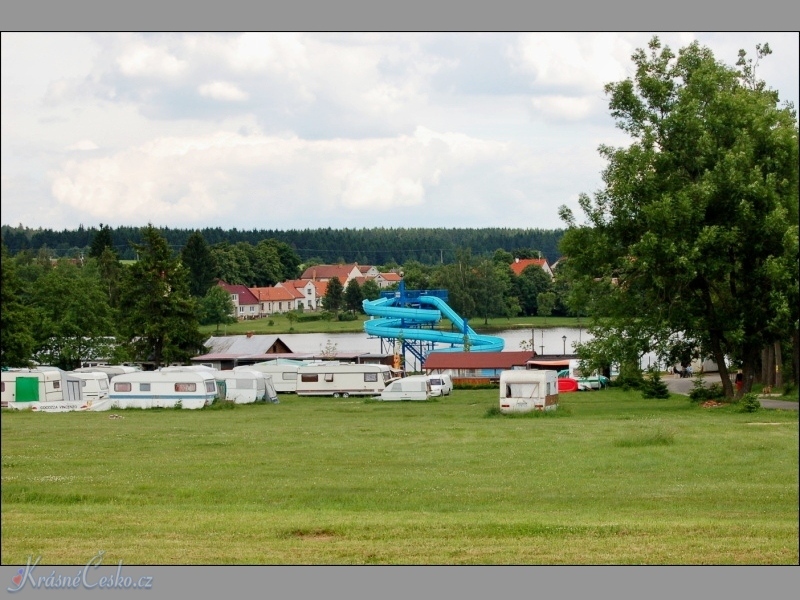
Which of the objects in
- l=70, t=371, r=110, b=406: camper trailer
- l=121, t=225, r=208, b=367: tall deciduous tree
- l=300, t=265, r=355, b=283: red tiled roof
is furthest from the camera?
l=300, t=265, r=355, b=283: red tiled roof

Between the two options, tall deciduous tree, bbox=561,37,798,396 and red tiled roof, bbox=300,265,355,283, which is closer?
tall deciduous tree, bbox=561,37,798,396

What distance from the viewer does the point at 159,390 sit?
35500mm

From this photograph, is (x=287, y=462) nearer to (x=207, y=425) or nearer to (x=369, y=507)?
(x=369, y=507)

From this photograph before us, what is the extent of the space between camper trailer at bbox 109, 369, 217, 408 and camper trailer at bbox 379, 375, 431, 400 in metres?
7.45

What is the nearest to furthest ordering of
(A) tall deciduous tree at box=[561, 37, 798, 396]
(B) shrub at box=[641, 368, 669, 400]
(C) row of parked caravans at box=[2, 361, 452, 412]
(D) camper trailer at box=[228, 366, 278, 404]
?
(A) tall deciduous tree at box=[561, 37, 798, 396], (C) row of parked caravans at box=[2, 361, 452, 412], (B) shrub at box=[641, 368, 669, 400], (D) camper trailer at box=[228, 366, 278, 404]

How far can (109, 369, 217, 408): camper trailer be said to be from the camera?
35.3 metres

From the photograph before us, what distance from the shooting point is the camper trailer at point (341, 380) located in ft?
141

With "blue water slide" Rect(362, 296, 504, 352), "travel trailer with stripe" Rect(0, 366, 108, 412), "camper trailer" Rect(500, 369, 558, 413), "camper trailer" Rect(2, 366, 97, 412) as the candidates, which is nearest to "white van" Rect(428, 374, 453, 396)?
"camper trailer" Rect(500, 369, 558, 413)

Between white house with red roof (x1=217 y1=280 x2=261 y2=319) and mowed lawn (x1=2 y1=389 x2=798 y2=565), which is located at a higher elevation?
white house with red roof (x1=217 y1=280 x2=261 y2=319)

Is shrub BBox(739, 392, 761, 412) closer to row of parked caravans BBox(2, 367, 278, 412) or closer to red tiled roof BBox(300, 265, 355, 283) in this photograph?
row of parked caravans BBox(2, 367, 278, 412)

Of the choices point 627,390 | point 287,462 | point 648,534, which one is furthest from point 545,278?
point 648,534

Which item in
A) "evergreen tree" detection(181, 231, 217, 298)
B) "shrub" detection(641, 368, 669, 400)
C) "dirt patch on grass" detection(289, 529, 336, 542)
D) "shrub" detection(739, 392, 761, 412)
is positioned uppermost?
"evergreen tree" detection(181, 231, 217, 298)

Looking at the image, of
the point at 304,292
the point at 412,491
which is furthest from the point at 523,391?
the point at 304,292

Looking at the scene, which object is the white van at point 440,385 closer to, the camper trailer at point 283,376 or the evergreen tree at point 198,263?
the camper trailer at point 283,376
